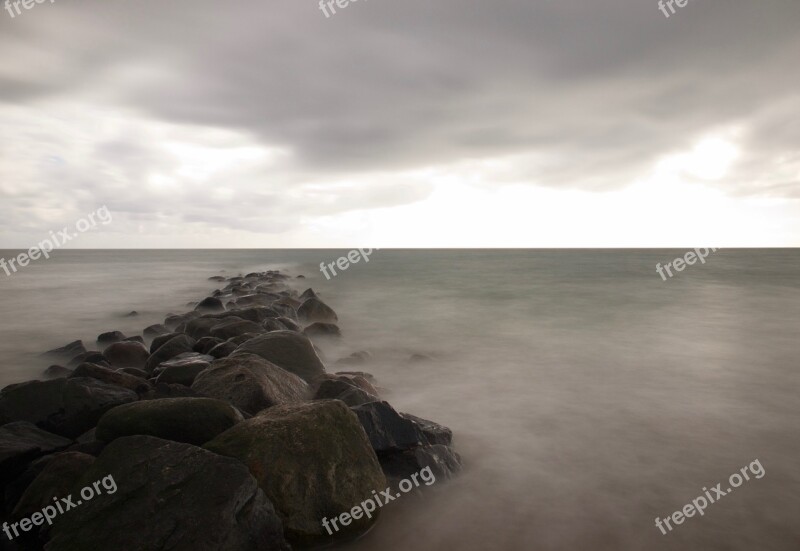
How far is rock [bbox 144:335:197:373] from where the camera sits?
365 inches

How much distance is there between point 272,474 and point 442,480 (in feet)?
7.74

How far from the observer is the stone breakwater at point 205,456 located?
12.5 feet

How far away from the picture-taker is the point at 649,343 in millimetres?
15898

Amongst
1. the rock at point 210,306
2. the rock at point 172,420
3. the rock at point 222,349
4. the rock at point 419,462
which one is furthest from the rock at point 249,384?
the rock at point 210,306

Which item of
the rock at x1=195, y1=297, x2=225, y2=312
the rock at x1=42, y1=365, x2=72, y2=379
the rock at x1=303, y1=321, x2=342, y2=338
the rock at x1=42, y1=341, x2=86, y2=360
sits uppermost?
the rock at x1=195, y1=297, x2=225, y2=312

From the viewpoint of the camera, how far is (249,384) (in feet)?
20.8

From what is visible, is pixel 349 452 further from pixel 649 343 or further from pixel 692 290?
pixel 692 290

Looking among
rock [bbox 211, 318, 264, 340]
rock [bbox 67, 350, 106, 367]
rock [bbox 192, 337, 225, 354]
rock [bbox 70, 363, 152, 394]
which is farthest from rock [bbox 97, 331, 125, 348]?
rock [bbox 70, 363, 152, 394]

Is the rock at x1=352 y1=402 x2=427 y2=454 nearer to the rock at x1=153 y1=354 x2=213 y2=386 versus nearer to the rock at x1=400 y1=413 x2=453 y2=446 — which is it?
the rock at x1=400 y1=413 x2=453 y2=446

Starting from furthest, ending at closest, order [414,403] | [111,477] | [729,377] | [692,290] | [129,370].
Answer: [692,290] < [729,377] < [414,403] < [129,370] < [111,477]

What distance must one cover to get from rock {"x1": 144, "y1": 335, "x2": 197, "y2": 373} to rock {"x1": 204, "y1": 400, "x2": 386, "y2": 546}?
17.0ft

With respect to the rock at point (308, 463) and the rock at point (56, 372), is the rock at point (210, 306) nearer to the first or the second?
the rock at point (56, 372)

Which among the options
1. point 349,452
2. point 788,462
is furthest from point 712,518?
point 349,452

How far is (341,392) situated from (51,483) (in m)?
3.59
